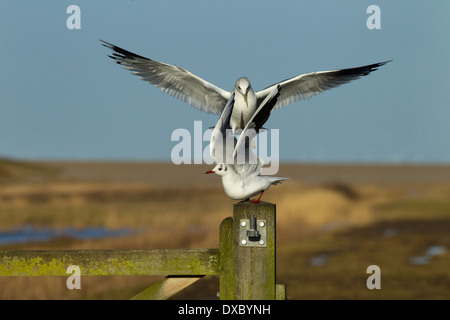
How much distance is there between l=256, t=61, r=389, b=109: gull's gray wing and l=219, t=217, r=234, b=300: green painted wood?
3014 millimetres

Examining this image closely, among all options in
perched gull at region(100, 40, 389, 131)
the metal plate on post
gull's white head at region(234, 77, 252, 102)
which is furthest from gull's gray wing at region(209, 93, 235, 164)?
perched gull at region(100, 40, 389, 131)

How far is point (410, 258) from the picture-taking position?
37.4 ft

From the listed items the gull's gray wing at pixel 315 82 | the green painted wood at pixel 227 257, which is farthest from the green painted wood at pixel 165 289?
the gull's gray wing at pixel 315 82

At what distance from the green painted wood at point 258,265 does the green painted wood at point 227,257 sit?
0.15 ft

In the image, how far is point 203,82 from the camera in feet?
20.6

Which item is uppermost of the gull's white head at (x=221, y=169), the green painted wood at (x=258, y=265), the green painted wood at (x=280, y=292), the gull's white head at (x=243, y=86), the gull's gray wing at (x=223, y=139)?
the gull's white head at (x=243, y=86)

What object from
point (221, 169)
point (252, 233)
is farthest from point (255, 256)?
point (221, 169)

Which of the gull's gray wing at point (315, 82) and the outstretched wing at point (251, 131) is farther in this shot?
the gull's gray wing at point (315, 82)

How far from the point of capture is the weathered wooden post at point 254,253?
12.0 feet

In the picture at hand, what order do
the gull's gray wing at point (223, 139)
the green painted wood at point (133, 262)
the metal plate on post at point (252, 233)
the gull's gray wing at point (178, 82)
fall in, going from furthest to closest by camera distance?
the gull's gray wing at point (178, 82) → the gull's gray wing at point (223, 139) → the green painted wood at point (133, 262) → the metal plate on post at point (252, 233)

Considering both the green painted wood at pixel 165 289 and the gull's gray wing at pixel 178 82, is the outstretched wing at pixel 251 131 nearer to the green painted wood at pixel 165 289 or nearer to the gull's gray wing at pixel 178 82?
the green painted wood at pixel 165 289

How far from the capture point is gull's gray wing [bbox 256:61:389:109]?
643cm

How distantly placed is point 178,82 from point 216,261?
3.31 metres

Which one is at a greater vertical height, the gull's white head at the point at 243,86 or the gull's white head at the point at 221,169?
the gull's white head at the point at 243,86
